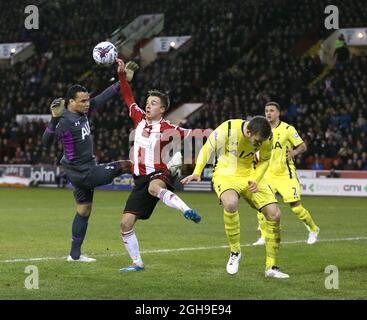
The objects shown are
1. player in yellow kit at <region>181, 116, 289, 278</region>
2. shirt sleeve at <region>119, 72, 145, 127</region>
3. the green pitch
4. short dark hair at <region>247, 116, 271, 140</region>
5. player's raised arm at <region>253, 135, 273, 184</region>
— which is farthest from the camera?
shirt sleeve at <region>119, 72, 145, 127</region>

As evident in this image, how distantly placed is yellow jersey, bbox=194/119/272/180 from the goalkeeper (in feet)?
4.53

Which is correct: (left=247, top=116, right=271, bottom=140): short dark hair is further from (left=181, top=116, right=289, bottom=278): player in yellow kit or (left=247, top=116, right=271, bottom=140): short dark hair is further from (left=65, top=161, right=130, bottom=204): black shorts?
(left=65, top=161, right=130, bottom=204): black shorts

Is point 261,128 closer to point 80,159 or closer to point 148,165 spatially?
point 148,165

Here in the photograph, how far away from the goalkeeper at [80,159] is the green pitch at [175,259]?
26.5 inches

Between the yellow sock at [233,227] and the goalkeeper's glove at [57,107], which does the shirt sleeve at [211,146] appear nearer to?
the yellow sock at [233,227]

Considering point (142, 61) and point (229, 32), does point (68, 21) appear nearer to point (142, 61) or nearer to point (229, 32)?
point (142, 61)

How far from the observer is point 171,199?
31.3 feet

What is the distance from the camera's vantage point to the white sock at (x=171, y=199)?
9.45 metres

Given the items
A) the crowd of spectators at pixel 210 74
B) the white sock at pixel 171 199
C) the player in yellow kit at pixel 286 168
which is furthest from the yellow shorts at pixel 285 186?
the crowd of spectators at pixel 210 74

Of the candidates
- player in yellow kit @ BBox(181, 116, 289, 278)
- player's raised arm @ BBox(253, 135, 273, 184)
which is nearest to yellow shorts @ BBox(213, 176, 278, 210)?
player in yellow kit @ BBox(181, 116, 289, 278)

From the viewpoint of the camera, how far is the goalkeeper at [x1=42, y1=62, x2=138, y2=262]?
35.1ft

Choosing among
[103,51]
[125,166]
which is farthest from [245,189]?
[103,51]

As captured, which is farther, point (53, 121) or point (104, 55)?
point (104, 55)

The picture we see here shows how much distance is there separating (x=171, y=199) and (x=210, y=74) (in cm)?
3120
